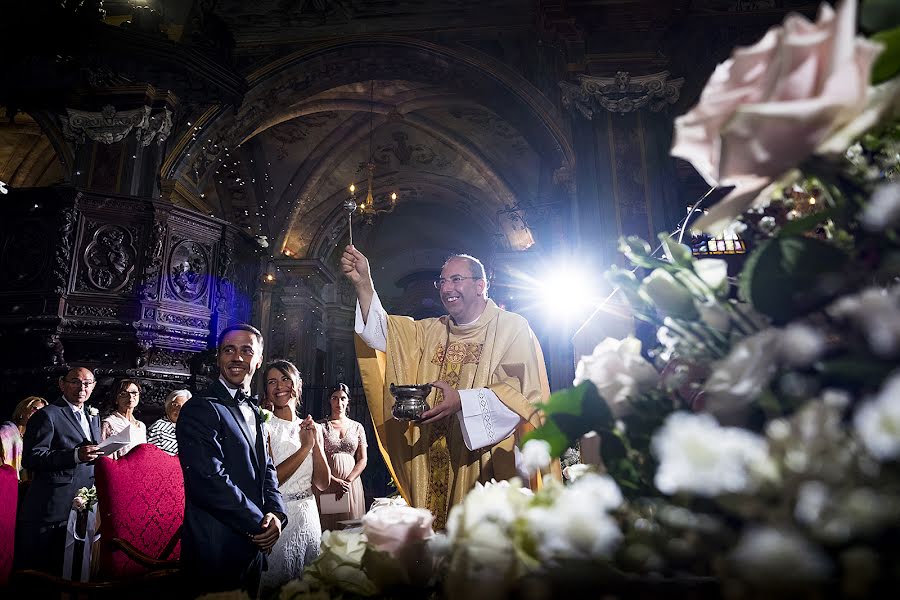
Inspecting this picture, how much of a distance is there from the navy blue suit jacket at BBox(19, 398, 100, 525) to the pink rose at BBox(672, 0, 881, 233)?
512 cm

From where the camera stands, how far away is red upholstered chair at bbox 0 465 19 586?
263 cm

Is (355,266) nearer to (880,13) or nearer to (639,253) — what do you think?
(639,253)

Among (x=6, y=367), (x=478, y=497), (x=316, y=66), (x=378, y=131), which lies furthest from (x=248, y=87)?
(x=478, y=497)

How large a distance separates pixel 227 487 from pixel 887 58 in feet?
8.53

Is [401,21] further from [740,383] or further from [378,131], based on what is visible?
[740,383]

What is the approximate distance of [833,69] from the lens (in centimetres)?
51

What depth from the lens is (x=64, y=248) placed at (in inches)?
268

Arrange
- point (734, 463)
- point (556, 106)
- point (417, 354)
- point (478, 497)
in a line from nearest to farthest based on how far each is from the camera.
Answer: point (734, 463) → point (478, 497) → point (417, 354) → point (556, 106)

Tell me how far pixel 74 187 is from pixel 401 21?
192 inches

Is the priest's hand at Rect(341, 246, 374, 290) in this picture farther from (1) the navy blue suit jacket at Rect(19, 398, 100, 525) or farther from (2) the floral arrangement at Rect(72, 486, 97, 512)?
(2) the floral arrangement at Rect(72, 486, 97, 512)

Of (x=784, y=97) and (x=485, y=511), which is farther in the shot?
(x=485, y=511)

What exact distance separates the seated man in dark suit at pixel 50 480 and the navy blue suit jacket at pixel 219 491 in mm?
2266

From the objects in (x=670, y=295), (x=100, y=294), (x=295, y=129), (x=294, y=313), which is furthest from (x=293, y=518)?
(x=295, y=129)

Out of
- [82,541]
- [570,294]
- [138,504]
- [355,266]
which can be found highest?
[570,294]
